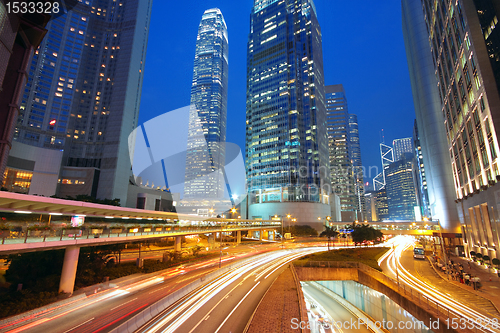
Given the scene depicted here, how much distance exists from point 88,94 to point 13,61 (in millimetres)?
91514

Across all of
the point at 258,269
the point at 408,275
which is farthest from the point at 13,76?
the point at 408,275

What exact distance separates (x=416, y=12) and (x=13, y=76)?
368 feet

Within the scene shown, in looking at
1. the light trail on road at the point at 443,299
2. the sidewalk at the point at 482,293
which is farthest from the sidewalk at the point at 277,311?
the sidewalk at the point at 482,293

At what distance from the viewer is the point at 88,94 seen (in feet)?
328

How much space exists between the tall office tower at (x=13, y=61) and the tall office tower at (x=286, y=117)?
96829mm

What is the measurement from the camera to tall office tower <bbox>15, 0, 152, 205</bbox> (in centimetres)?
8400

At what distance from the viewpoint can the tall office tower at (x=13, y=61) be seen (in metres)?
20.5

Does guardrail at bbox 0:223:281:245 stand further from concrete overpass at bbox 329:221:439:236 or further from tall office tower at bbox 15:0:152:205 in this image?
concrete overpass at bbox 329:221:439:236

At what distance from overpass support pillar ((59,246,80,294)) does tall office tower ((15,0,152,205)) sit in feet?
232

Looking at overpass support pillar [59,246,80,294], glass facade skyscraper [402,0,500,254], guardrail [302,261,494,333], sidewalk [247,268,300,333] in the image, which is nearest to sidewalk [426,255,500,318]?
guardrail [302,261,494,333]

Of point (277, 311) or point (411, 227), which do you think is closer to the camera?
point (277, 311)

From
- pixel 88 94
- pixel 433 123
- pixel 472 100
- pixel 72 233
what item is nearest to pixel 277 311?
pixel 72 233

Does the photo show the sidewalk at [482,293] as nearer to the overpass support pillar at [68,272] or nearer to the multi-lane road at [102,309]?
the multi-lane road at [102,309]

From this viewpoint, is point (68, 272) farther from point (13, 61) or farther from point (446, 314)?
point (446, 314)
